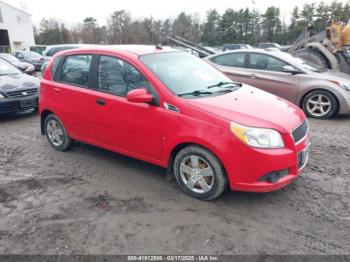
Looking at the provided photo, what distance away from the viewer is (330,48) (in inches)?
377

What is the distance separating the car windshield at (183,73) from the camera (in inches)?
155

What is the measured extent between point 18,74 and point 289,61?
6.66 meters

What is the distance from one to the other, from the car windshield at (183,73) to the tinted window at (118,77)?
195 mm

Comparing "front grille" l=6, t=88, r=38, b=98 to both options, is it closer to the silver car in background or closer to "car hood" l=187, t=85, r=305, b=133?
the silver car in background

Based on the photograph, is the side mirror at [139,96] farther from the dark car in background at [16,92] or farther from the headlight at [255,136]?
the dark car in background at [16,92]

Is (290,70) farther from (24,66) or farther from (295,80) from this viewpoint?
(24,66)

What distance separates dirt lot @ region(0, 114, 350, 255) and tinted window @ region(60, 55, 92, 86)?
3.96ft

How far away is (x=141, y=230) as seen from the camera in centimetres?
322

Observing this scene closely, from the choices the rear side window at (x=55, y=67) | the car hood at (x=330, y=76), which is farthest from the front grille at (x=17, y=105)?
the car hood at (x=330, y=76)

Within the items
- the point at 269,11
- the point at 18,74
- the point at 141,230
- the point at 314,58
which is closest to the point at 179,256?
the point at 141,230

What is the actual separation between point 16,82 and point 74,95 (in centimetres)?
378

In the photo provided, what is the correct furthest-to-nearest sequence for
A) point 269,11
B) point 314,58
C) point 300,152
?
point 269,11
point 314,58
point 300,152

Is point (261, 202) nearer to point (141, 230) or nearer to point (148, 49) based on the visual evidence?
point (141, 230)

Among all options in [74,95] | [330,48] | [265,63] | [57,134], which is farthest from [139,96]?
[330,48]
